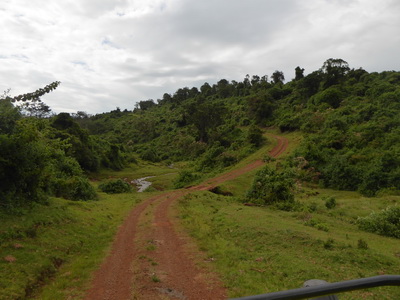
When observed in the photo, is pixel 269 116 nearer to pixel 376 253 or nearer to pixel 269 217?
pixel 269 217

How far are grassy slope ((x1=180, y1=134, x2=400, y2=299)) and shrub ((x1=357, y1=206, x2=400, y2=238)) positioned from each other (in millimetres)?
579

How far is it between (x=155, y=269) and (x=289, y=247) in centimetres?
570

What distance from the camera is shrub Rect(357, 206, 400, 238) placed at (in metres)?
14.5

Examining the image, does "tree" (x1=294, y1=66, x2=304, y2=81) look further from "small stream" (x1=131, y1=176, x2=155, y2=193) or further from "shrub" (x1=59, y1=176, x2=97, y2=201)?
"shrub" (x1=59, y1=176, x2=97, y2=201)

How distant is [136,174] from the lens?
172 ft

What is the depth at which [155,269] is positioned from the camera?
34.2 feet

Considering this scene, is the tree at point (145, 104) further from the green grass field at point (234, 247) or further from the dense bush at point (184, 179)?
the green grass field at point (234, 247)

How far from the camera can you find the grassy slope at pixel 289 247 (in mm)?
9117

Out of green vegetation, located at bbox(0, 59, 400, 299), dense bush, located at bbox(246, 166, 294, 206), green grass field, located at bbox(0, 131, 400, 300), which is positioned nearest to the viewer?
green grass field, located at bbox(0, 131, 400, 300)

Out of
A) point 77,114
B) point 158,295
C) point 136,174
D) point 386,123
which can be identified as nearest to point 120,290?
point 158,295

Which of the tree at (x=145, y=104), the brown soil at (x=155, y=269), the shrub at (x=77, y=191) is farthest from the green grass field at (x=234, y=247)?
the tree at (x=145, y=104)

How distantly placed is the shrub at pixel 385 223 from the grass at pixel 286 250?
25.9 inches

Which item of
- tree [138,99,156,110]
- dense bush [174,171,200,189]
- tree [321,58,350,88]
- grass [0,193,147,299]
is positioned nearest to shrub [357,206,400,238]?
grass [0,193,147,299]

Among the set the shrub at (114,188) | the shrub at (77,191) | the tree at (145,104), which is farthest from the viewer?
the tree at (145,104)
